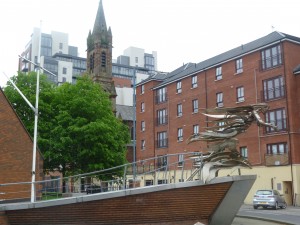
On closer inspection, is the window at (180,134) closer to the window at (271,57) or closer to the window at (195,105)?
the window at (195,105)

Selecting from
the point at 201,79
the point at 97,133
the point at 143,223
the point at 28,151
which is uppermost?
the point at 201,79

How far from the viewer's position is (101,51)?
8981cm

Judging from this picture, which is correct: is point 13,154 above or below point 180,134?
below

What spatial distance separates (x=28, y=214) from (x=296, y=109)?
30088 mm

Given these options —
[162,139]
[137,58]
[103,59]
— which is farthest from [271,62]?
[137,58]

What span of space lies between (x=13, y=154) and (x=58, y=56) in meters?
104

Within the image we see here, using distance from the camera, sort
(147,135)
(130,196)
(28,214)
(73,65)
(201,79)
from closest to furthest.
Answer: (130,196) → (28,214) → (201,79) → (147,135) → (73,65)

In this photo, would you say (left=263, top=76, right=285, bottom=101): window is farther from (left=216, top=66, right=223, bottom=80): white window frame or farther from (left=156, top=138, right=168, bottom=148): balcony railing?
(left=156, top=138, right=168, bottom=148): balcony railing

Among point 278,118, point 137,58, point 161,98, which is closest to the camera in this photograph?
point 278,118

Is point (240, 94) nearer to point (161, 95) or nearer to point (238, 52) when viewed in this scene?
point (238, 52)

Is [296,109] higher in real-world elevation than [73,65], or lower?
lower

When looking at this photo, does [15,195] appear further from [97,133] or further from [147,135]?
[147,135]

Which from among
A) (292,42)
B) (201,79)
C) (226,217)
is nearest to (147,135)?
(201,79)

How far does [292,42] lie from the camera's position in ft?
134
